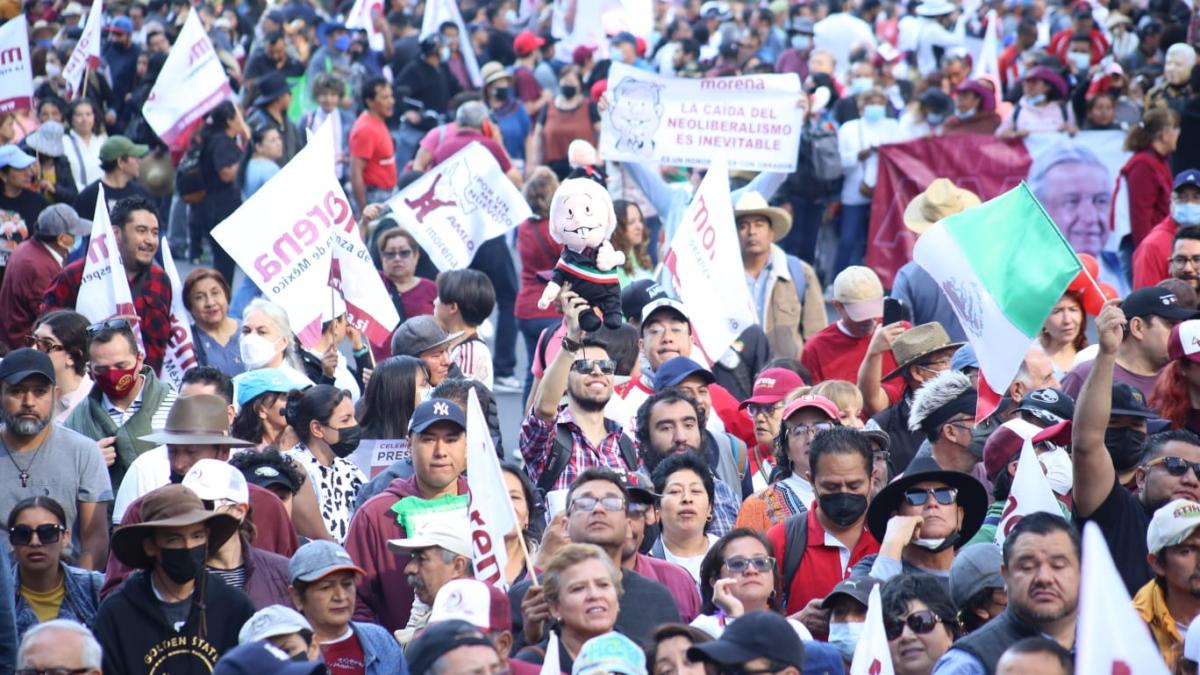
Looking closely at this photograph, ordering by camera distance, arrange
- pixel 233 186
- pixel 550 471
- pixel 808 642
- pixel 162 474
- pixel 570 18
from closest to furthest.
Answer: pixel 808 642 < pixel 162 474 < pixel 550 471 < pixel 233 186 < pixel 570 18

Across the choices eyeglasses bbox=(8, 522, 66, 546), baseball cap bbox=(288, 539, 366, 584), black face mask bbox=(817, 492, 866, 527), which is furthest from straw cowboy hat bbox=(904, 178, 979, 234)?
eyeglasses bbox=(8, 522, 66, 546)

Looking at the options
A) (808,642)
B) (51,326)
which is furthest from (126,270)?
(808,642)

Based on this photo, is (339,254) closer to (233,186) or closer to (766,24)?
(233,186)

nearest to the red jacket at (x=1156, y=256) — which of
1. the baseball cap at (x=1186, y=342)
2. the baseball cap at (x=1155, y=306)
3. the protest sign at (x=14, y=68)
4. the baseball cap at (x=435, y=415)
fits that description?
the baseball cap at (x=1155, y=306)

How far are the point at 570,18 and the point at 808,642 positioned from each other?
17578mm

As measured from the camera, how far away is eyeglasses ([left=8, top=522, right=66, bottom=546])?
7.27 metres

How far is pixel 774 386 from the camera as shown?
31.6 feet

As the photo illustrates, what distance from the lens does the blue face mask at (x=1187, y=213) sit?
11.7 meters

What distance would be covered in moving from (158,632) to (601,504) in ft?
5.26

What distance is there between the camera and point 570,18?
2328cm

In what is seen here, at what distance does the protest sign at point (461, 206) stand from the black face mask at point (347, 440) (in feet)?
13.9

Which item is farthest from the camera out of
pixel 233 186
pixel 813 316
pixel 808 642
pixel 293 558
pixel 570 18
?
pixel 570 18

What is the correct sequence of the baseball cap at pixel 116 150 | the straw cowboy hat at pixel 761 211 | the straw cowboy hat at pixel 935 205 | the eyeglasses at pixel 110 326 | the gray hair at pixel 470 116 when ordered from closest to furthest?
1. the eyeglasses at pixel 110 326
2. the straw cowboy hat at pixel 761 211
3. the straw cowboy hat at pixel 935 205
4. the baseball cap at pixel 116 150
5. the gray hair at pixel 470 116

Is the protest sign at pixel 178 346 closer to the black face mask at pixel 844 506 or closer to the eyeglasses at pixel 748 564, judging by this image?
the black face mask at pixel 844 506
